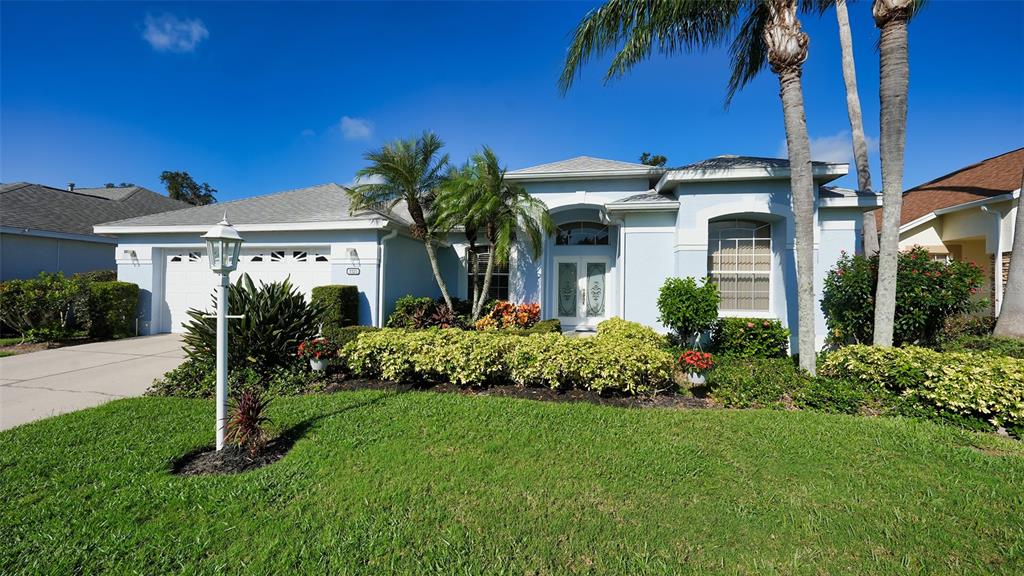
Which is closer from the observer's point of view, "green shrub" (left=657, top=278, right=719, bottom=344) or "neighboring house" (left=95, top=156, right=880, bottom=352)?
"green shrub" (left=657, top=278, right=719, bottom=344)

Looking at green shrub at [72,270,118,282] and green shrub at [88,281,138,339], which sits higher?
green shrub at [72,270,118,282]

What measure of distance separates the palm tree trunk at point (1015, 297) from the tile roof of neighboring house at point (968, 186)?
353cm

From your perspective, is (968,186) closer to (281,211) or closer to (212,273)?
(281,211)

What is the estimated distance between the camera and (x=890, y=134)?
→ 21.6 ft

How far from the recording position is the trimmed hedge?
18.9ft

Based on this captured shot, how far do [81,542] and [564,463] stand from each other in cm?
347

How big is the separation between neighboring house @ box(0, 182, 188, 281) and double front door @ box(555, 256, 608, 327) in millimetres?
16122

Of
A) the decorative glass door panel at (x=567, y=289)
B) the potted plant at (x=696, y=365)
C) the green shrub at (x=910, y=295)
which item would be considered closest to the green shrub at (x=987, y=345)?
the green shrub at (x=910, y=295)

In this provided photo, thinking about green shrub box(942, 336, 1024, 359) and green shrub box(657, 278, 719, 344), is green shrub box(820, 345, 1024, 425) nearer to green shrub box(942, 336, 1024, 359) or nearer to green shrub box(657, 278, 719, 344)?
green shrub box(942, 336, 1024, 359)

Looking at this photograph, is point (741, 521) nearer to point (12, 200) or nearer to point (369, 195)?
point (369, 195)

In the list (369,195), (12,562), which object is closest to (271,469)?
(12,562)

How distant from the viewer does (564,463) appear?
11.9 ft

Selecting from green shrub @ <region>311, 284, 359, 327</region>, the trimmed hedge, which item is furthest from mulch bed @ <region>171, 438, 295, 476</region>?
green shrub @ <region>311, 284, 359, 327</region>

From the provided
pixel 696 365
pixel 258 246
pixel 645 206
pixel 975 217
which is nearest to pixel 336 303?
pixel 258 246
